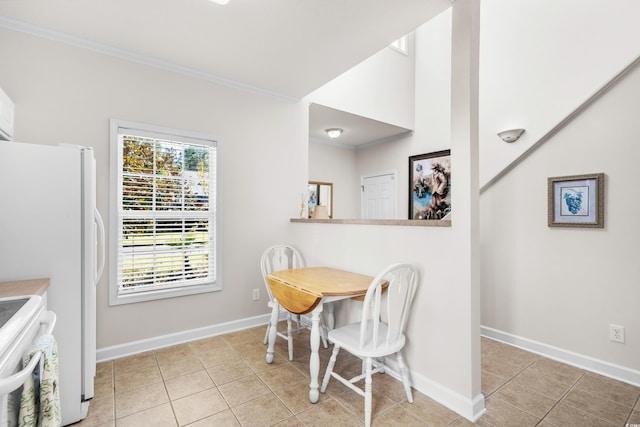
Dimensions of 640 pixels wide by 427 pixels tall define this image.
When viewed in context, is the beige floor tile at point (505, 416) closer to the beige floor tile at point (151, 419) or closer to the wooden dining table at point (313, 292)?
the wooden dining table at point (313, 292)

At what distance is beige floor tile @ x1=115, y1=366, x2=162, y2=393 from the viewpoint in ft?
6.98

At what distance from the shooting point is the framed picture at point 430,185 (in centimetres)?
420

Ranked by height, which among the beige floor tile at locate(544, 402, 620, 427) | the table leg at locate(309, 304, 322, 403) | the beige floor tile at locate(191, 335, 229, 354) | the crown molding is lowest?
the beige floor tile at locate(191, 335, 229, 354)

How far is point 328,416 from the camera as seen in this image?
71.5 inches

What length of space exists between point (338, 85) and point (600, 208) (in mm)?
2820

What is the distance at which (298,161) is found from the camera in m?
Answer: 3.61

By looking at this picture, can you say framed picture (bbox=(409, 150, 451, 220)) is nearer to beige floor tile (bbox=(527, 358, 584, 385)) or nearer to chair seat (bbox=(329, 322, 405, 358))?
beige floor tile (bbox=(527, 358, 584, 385))

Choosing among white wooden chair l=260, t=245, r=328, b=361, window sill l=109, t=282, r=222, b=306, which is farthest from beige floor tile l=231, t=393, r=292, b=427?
window sill l=109, t=282, r=222, b=306

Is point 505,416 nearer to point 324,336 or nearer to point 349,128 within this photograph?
point 324,336

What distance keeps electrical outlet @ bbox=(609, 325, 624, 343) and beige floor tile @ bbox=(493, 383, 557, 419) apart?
804 mm

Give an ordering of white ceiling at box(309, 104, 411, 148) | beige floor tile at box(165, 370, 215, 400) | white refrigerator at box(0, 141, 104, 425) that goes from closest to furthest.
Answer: white refrigerator at box(0, 141, 104, 425)
beige floor tile at box(165, 370, 215, 400)
white ceiling at box(309, 104, 411, 148)

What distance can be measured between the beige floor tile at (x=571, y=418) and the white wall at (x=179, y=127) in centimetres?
251

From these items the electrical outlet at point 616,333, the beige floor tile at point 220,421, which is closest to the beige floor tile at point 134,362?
the beige floor tile at point 220,421

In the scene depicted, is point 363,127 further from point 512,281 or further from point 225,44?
point 512,281
